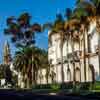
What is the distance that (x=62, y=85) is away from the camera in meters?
70.6

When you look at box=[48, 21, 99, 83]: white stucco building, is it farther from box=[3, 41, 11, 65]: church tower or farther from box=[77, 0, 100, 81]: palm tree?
box=[3, 41, 11, 65]: church tower

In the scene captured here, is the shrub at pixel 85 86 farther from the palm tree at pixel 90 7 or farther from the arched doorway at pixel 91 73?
the palm tree at pixel 90 7

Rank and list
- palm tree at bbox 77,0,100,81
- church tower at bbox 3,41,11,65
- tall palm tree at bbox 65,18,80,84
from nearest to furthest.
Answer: palm tree at bbox 77,0,100,81 < tall palm tree at bbox 65,18,80,84 < church tower at bbox 3,41,11,65

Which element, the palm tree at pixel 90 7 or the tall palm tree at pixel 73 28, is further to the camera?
the tall palm tree at pixel 73 28

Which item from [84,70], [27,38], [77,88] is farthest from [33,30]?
[77,88]

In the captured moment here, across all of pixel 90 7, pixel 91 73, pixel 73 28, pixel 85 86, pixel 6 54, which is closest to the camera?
pixel 90 7

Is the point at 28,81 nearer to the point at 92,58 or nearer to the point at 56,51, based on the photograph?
the point at 56,51

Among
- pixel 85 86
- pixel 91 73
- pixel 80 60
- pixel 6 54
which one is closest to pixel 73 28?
pixel 80 60

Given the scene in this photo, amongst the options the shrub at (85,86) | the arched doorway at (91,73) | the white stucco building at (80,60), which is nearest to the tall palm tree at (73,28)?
the white stucco building at (80,60)

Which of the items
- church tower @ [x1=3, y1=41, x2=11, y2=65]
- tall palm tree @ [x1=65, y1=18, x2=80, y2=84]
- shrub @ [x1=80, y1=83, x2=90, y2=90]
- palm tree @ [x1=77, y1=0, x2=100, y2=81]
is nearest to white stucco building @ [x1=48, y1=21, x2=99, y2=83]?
tall palm tree @ [x1=65, y1=18, x2=80, y2=84]

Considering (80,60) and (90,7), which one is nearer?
(90,7)

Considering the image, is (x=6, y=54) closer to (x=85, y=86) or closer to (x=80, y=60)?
(x=80, y=60)

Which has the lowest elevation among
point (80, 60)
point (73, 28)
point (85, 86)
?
point (85, 86)

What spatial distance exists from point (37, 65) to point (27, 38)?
6553 mm
